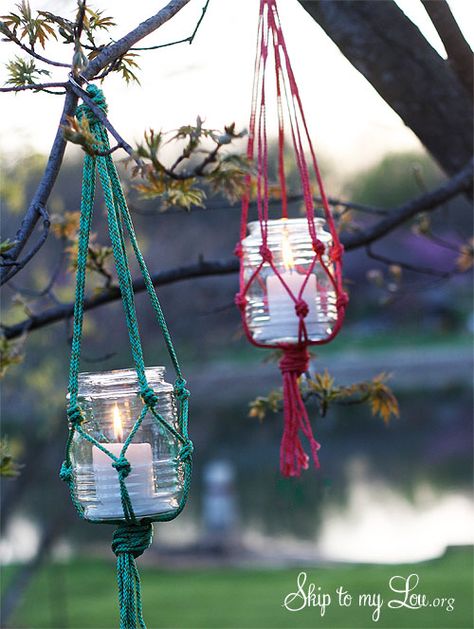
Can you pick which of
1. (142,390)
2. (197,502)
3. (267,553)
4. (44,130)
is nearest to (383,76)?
(142,390)

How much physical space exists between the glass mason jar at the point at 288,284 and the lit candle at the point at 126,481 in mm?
465

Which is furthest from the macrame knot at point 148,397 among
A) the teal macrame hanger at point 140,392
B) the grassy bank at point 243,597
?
the grassy bank at point 243,597

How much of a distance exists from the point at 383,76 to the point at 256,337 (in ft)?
1.75

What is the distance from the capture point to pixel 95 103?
1.04m

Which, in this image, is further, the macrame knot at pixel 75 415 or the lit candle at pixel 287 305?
the lit candle at pixel 287 305

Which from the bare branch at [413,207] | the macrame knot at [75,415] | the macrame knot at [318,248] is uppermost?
the bare branch at [413,207]

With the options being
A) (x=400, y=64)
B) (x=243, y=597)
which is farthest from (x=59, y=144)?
(x=243, y=597)

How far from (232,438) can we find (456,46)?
8586mm

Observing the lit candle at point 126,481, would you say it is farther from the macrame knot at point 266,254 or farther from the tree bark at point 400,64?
the tree bark at point 400,64

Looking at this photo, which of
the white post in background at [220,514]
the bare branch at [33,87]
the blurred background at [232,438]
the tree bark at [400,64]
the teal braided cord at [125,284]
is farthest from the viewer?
the white post in background at [220,514]

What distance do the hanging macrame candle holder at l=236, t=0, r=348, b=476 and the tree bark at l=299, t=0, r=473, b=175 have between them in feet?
0.70

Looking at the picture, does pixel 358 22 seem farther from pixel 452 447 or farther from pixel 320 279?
pixel 452 447

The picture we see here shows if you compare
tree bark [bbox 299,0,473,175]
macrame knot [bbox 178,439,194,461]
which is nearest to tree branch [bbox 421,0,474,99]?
tree bark [bbox 299,0,473,175]

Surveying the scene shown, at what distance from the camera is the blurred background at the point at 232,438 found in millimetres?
3615
